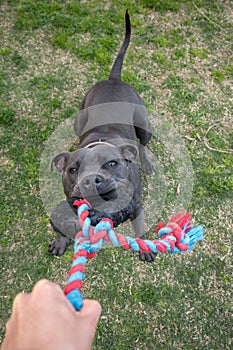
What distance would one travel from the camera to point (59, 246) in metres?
3.58

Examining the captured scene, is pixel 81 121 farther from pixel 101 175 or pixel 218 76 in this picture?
pixel 218 76

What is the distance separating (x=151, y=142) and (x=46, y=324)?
3.66 m

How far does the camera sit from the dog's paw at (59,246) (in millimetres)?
3576

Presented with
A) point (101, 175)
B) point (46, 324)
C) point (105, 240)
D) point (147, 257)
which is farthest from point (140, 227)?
point (46, 324)

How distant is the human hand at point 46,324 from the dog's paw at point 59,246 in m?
2.62

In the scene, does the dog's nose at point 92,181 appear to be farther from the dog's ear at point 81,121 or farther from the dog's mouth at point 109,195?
the dog's ear at point 81,121

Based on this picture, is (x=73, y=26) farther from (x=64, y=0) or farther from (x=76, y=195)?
(x=76, y=195)

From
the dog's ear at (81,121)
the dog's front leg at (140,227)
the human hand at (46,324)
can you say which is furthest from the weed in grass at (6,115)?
the human hand at (46,324)

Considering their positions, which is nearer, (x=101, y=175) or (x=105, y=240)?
(x=105, y=240)

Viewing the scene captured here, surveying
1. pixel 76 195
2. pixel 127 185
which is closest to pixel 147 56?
pixel 127 185

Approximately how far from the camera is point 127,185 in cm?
289

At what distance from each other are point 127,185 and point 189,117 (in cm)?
209

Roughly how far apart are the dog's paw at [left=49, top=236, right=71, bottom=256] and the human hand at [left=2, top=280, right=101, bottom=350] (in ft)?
8.59

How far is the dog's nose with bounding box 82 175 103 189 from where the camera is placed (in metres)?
2.47
